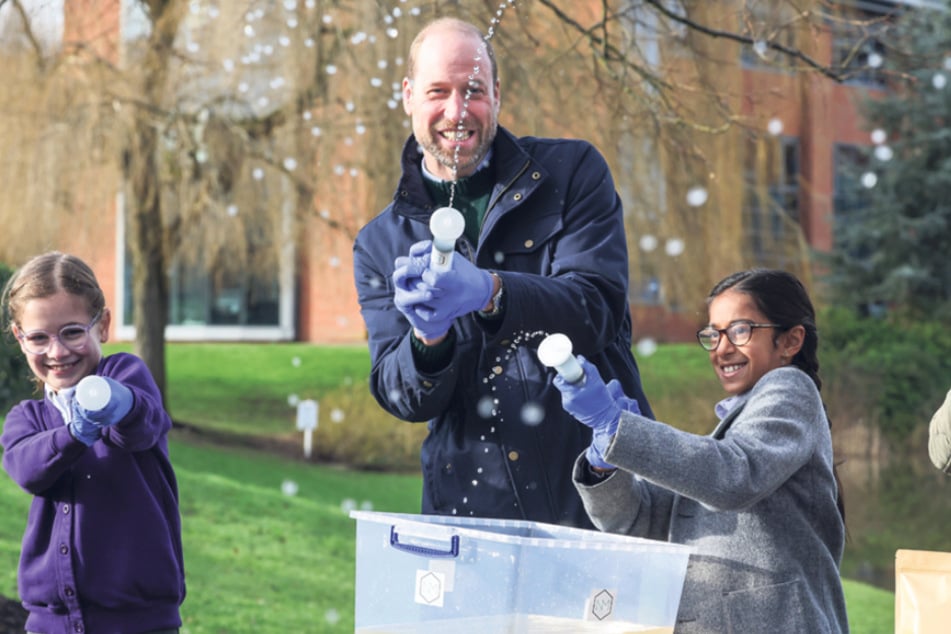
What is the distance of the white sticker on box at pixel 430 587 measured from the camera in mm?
1992

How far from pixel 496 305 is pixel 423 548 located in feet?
1.96

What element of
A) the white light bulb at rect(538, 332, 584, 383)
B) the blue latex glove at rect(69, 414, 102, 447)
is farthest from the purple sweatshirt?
the white light bulb at rect(538, 332, 584, 383)

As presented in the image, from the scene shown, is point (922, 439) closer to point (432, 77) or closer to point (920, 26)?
point (920, 26)

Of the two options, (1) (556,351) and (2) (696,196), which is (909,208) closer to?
(2) (696,196)

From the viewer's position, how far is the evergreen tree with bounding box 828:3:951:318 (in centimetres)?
1767

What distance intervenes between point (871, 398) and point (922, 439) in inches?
28.5

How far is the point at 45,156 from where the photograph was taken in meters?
11.1

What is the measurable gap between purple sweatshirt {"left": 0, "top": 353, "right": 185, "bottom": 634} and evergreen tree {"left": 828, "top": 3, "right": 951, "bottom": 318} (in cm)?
1566

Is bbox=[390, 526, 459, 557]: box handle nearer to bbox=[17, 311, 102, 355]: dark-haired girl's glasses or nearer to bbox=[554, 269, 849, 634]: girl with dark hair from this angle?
bbox=[554, 269, 849, 634]: girl with dark hair

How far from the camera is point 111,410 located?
2.80 meters

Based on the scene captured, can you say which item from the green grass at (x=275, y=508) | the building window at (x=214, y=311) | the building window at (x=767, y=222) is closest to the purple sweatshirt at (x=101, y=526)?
the green grass at (x=275, y=508)

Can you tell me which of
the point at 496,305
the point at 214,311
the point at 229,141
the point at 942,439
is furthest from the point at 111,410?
the point at 214,311

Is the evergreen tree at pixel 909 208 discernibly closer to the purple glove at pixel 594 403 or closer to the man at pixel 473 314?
the man at pixel 473 314

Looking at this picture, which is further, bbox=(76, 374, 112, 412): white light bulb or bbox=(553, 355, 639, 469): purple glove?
bbox=(76, 374, 112, 412): white light bulb
